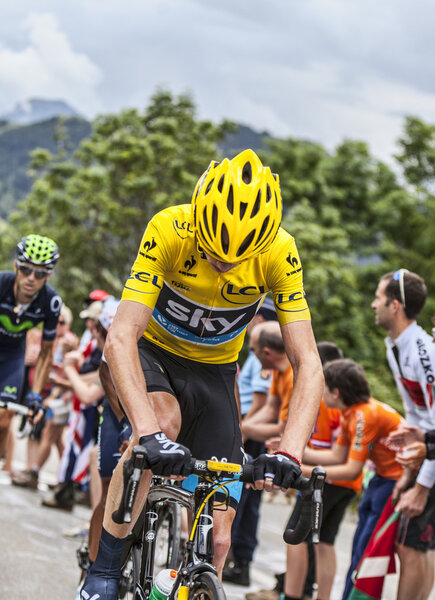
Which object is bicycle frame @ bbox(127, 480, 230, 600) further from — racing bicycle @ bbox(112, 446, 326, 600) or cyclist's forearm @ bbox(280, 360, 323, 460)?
cyclist's forearm @ bbox(280, 360, 323, 460)

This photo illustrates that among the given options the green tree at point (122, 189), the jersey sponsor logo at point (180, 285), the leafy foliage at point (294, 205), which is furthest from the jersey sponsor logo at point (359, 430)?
the green tree at point (122, 189)

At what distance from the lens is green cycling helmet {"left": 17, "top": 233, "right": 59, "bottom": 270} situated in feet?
22.5

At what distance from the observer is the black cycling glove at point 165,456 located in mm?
3113

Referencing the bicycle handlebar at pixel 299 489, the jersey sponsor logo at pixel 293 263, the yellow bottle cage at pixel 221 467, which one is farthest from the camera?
the jersey sponsor logo at pixel 293 263

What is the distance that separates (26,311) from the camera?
7.11 m

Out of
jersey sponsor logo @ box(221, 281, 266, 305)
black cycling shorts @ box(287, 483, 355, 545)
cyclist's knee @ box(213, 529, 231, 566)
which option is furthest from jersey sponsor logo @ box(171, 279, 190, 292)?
black cycling shorts @ box(287, 483, 355, 545)

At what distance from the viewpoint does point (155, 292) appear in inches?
148

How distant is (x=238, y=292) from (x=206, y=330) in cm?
28

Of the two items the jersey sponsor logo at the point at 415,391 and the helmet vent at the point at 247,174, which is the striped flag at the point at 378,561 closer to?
the jersey sponsor logo at the point at 415,391

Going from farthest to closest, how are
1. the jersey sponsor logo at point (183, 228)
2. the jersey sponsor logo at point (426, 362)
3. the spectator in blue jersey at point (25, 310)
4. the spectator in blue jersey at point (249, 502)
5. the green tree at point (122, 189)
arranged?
the green tree at point (122, 189) < the spectator in blue jersey at point (249, 502) < the spectator in blue jersey at point (25, 310) < the jersey sponsor logo at point (426, 362) < the jersey sponsor logo at point (183, 228)

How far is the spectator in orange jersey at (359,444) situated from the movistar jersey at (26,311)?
8.08 feet

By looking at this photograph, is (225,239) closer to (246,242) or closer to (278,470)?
(246,242)

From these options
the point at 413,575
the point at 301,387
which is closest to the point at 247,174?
the point at 301,387

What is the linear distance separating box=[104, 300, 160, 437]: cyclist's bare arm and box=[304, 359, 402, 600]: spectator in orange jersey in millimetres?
2776
